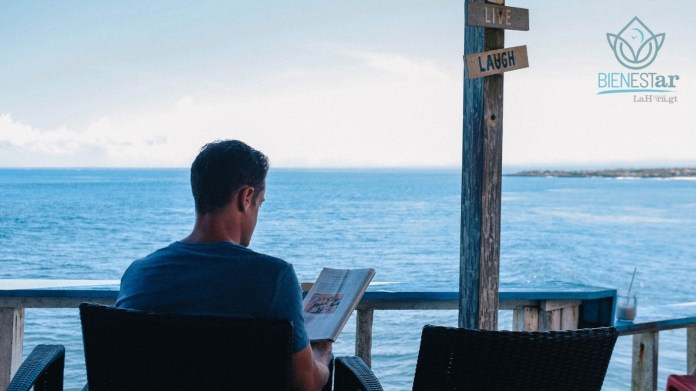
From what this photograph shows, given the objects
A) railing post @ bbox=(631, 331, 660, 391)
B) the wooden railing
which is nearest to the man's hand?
the wooden railing

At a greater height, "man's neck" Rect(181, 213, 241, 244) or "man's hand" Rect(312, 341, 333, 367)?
"man's neck" Rect(181, 213, 241, 244)

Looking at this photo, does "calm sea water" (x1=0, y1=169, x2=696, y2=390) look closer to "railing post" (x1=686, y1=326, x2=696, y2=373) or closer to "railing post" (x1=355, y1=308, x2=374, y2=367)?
"railing post" (x1=686, y1=326, x2=696, y2=373)

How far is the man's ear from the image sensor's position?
1646 mm

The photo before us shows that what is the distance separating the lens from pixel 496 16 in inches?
87.2

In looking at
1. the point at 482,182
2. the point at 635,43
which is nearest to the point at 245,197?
the point at 482,182

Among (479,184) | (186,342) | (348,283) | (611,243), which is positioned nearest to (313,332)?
(348,283)

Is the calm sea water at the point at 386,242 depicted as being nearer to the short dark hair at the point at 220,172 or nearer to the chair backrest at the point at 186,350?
the short dark hair at the point at 220,172

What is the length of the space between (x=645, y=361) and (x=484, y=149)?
127 centimetres

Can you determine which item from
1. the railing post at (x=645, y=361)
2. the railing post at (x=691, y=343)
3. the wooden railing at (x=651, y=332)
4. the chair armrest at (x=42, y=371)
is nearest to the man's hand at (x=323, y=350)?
the chair armrest at (x=42, y=371)

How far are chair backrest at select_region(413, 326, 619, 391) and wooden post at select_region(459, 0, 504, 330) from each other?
72 cm

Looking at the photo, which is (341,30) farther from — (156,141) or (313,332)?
(313,332)

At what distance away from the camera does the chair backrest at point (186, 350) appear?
4.39 feet

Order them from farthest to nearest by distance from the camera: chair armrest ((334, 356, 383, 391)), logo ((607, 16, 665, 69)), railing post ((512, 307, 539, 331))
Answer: logo ((607, 16, 665, 69)) < railing post ((512, 307, 539, 331)) < chair armrest ((334, 356, 383, 391))

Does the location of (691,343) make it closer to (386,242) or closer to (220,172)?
(220,172)
